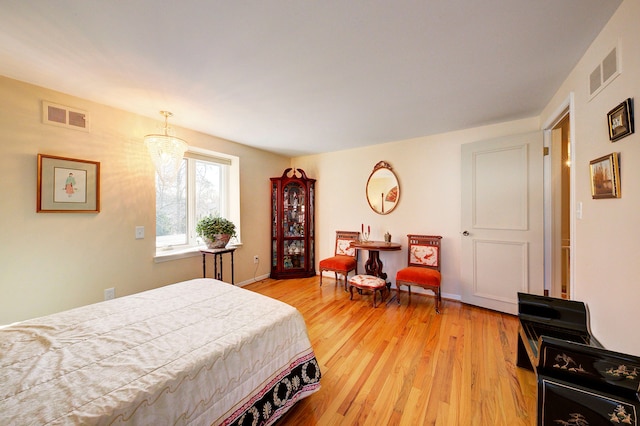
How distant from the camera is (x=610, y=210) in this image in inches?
53.3

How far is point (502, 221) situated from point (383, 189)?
163 cm

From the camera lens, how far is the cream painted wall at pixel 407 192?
3.23 metres

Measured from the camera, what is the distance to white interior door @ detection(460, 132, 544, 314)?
2590mm

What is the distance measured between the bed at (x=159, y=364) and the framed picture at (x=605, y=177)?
204 cm

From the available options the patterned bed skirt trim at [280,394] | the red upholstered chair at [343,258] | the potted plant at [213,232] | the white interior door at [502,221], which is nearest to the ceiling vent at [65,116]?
the potted plant at [213,232]

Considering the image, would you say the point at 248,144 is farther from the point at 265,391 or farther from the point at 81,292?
the point at 265,391

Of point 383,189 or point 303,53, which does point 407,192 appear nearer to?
point 383,189

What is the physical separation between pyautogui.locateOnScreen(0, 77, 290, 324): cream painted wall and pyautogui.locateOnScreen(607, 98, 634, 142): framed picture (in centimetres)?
397

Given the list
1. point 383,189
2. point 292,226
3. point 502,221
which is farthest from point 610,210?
point 292,226

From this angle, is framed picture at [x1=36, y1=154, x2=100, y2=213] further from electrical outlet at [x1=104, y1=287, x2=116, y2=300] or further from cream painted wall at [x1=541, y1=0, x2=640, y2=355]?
cream painted wall at [x1=541, y1=0, x2=640, y2=355]

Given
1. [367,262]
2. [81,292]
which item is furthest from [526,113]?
[81,292]

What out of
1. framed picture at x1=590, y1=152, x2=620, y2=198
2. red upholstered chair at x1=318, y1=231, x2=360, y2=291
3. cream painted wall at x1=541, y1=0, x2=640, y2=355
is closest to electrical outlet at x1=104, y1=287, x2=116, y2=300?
red upholstered chair at x1=318, y1=231, x2=360, y2=291

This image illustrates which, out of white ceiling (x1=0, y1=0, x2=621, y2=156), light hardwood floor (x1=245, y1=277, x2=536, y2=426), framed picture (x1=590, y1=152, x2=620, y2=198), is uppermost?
white ceiling (x1=0, y1=0, x2=621, y2=156)

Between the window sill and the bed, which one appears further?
the window sill
